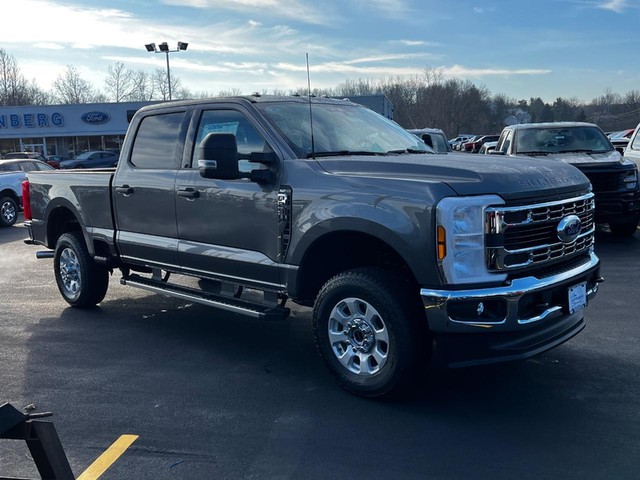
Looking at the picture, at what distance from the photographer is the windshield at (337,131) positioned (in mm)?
5055

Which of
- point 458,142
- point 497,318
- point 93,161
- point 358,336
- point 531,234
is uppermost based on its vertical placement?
point 458,142

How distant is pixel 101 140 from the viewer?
51031 mm

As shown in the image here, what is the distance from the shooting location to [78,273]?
7.18m

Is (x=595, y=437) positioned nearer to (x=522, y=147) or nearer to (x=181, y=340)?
(x=181, y=340)

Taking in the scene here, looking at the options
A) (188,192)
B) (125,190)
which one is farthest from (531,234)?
(125,190)

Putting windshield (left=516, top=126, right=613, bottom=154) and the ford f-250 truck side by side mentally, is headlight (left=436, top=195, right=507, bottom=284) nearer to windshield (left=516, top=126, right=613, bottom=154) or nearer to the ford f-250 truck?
the ford f-250 truck

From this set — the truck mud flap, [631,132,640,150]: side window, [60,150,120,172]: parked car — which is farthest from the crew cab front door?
[60,150,120,172]: parked car

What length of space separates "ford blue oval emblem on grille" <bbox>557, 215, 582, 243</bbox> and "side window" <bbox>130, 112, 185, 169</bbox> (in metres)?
3.36

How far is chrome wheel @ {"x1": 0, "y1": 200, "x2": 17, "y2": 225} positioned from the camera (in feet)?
51.6

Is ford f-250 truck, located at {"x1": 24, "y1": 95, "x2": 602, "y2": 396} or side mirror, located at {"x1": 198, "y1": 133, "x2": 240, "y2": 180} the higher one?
side mirror, located at {"x1": 198, "y1": 133, "x2": 240, "y2": 180}

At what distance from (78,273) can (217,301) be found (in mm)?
2572

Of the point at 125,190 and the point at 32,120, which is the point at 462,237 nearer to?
the point at 125,190

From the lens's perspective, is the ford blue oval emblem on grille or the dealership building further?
the dealership building

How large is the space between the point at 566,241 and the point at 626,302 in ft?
9.81
